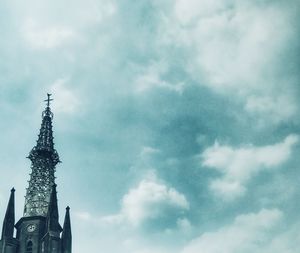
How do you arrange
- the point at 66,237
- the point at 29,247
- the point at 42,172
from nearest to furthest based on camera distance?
the point at 66,237, the point at 29,247, the point at 42,172

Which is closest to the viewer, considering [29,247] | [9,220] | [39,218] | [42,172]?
[29,247]

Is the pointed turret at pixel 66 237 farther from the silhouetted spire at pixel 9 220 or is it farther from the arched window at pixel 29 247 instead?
the silhouetted spire at pixel 9 220

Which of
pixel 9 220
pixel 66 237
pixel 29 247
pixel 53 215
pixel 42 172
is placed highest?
pixel 42 172

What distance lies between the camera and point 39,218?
6825 cm

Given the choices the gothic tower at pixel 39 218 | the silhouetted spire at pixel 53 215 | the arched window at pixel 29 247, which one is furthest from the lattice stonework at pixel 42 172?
the arched window at pixel 29 247

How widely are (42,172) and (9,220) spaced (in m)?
8.54

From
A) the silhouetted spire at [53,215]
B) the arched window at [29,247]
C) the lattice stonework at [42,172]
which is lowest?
the arched window at [29,247]

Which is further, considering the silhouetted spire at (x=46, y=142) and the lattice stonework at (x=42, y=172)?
the silhouetted spire at (x=46, y=142)

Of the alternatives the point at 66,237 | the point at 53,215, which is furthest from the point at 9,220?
the point at 66,237

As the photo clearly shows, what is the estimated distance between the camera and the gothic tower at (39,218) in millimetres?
64494

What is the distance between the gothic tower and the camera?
2539 inches

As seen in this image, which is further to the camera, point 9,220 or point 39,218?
point 39,218

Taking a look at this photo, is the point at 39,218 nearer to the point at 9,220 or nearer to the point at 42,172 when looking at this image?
the point at 9,220

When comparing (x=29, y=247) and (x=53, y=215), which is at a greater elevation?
(x=53, y=215)
